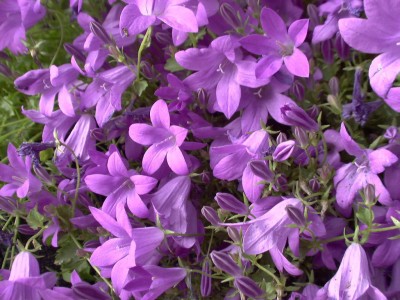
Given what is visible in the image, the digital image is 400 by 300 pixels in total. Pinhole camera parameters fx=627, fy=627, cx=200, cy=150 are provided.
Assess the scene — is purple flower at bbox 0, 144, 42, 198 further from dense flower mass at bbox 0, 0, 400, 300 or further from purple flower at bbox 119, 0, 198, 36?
purple flower at bbox 119, 0, 198, 36

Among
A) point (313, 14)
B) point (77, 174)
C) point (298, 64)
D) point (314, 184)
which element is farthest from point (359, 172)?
point (77, 174)

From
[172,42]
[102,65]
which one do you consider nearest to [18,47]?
[102,65]

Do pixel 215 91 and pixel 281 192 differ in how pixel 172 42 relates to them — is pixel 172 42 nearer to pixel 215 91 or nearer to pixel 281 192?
pixel 215 91

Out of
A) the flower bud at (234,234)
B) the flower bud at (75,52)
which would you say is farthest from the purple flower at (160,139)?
the flower bud at (75,52)

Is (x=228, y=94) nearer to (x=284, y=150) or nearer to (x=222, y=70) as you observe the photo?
(x=222, y=70)

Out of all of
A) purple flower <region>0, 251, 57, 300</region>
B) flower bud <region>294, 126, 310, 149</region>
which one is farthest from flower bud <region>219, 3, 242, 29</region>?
purple flower <region>0, 251, 57, 300</region>

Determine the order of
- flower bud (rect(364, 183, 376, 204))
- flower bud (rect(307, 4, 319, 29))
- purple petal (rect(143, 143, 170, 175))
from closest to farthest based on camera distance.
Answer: flower bud (rect(364, 183, 376, 204))
purple petal (rect(143, 143, 170, 175))
flower bud (rect(307, 4, 319, 29))
